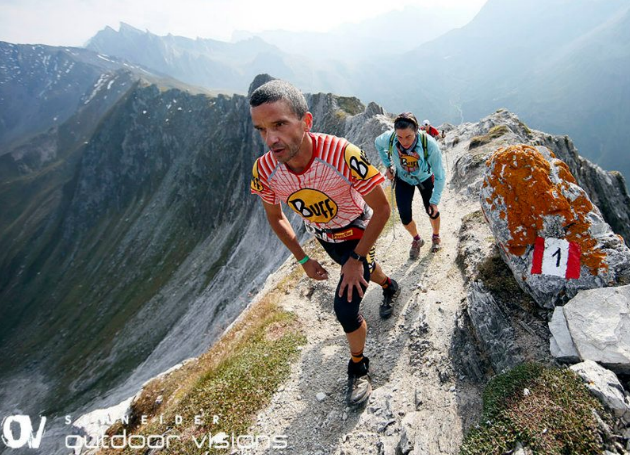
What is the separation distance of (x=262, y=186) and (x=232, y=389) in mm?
4885

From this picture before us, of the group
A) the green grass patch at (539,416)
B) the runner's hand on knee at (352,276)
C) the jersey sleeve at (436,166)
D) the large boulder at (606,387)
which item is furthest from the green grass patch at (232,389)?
the large boulder at (606,387)

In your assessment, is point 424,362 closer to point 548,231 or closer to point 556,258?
point 556,258

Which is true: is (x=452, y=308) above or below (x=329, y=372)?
above

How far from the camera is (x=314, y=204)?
582cm

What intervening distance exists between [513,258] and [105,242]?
134 meters

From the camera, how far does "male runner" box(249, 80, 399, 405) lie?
4.58m

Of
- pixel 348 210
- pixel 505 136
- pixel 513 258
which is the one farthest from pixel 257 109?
pixel 505 136

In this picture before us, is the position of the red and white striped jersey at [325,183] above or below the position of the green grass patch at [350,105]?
above

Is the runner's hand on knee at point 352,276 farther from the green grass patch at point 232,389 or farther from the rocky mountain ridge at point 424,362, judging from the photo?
the green grass patch at point 232,389

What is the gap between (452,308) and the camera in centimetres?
757

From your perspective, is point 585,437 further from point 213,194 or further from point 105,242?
point 105,242

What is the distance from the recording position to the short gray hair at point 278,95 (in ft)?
14.6

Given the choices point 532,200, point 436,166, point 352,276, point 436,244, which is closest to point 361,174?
point 352,276

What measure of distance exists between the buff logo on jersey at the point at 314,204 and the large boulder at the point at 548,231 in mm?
3533
